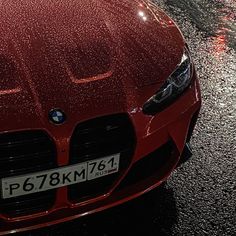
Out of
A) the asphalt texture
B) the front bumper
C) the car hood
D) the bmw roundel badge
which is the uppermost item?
the car hood

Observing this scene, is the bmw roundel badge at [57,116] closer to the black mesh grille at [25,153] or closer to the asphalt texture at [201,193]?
the black mesh grille at [25,153]

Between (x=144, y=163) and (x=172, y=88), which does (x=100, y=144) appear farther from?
(x=172, y=88)

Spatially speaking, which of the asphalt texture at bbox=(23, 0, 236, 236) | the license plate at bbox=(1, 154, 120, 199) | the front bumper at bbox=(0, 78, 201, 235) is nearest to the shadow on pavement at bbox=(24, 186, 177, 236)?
the asphalt texture at bbox=(23, 0, 236, 236)

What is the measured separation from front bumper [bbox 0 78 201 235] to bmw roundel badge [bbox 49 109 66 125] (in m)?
0.36

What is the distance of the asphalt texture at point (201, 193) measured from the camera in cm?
286

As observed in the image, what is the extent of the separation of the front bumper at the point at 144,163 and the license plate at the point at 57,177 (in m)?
0.09

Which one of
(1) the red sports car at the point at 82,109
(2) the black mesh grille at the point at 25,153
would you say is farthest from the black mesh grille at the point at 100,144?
(2) the black mesh grille at the point at 25,153

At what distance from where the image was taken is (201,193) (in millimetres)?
3207

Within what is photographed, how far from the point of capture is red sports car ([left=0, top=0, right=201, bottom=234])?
2.22m

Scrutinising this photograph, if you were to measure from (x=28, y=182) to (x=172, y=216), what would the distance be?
1114 millimetres

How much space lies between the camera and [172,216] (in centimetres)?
296

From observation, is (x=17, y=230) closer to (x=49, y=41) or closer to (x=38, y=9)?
(x=49, y=41)

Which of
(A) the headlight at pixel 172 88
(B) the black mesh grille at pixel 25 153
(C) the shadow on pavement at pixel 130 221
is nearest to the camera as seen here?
(B) the black mesh grille at pixel 25 153

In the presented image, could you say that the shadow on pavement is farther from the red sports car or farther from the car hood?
the car hood
